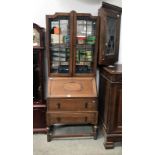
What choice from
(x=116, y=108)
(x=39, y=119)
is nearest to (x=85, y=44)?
(x=116, y=108)

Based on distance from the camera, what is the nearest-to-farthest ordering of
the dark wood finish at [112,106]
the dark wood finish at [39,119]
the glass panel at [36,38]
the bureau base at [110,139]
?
1. the dark wood finish at [112,106]
2. the bureau base at [110,139]
3. the glass panel at [36,38]
4. the dark wood finish at [39,119]

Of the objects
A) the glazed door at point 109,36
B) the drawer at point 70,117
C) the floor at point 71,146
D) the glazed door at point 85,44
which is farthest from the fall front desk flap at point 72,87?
the floor at point 71,146

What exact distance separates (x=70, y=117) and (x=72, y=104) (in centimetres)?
17

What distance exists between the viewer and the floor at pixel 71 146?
2324mm

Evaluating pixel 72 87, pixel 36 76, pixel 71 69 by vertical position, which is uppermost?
pixel 71 69

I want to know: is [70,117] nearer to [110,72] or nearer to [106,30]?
[110,72]

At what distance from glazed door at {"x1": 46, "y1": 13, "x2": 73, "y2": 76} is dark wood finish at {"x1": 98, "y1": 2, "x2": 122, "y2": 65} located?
0.38m

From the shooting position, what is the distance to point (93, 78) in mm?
2605

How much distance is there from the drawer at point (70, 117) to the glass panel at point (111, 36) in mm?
827

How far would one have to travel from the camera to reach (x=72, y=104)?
247cm

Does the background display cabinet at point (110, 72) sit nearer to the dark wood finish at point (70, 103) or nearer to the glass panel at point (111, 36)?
the glass panel at point (111, 36)
